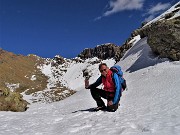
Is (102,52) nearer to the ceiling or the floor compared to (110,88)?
nearer to the ceiling

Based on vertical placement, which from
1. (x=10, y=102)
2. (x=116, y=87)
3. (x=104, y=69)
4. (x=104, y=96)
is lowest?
(x=104, y=96)

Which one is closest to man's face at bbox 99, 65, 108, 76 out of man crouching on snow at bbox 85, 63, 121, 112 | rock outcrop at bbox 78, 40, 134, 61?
man crouching on snow at bbox 85, 63, 121, 112

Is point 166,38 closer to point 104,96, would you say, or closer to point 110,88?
point 104,96

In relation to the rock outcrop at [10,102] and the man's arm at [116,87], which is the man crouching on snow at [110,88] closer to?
the man's arm at [116,87]

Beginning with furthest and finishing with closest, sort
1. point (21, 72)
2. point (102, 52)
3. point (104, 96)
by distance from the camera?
point (102, 52)
point (21, 72)
point (104, 96)

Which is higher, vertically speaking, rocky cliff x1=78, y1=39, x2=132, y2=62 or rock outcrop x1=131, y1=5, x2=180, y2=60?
rocky cliff x1=78, y1=39, x2=132, y2=62

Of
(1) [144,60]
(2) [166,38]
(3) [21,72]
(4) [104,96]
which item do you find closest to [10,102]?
(4) [104,96]

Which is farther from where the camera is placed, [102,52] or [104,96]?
[102,52]

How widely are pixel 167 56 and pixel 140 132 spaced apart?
21255 mm

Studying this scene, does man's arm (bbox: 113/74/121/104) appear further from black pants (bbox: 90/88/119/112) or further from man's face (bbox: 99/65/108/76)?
man's face (bbox: 99/65/108/76)

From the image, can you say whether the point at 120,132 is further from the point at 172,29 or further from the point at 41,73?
the point at 41,73

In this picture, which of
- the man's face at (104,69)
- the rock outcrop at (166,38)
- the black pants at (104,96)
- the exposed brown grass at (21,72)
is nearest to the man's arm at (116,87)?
the black pants at (104,96)

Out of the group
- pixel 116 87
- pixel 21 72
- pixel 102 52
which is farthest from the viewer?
pixel 102 52

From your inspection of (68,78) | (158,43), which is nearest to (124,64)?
(158,43)
